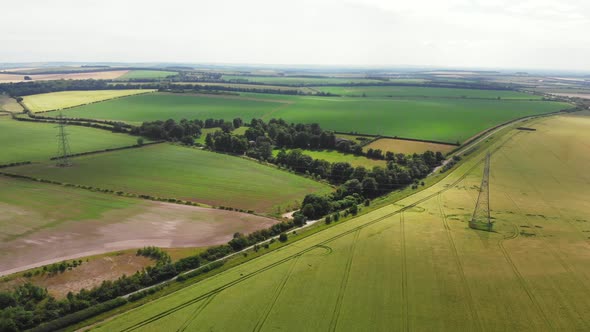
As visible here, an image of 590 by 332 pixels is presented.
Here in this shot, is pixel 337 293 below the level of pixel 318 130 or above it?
below

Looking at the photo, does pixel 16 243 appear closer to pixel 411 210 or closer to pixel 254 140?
pixel 411 210

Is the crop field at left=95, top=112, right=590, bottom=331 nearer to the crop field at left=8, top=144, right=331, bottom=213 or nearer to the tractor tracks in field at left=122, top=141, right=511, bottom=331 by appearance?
the tractor tracks in field at left=122, top=141, right=511, bottom=331

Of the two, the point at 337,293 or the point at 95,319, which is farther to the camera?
the point at 337,293

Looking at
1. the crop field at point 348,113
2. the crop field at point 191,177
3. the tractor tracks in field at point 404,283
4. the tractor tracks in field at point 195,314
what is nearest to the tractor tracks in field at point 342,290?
the tractor tracks in field at point 404,283

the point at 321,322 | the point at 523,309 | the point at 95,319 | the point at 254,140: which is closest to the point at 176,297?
the point at 95,319

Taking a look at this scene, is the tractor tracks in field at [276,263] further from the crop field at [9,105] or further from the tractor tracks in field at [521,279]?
the crop field at [9,105]

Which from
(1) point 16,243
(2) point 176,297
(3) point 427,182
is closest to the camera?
(2) point 176,297

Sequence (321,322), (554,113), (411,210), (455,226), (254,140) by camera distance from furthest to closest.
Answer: (554,113) < (254,140) < (411,210) < (455,226) < (321,322)
